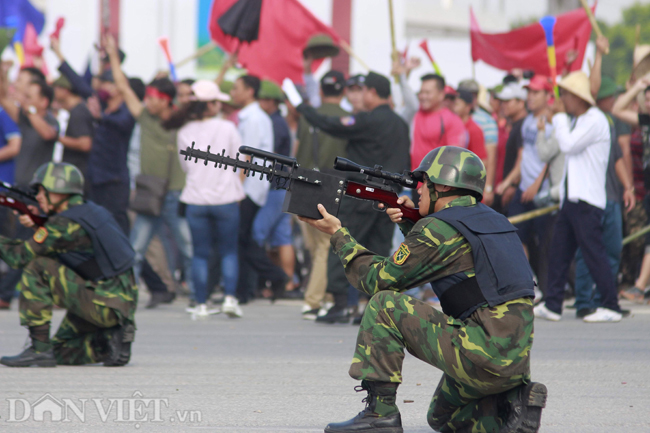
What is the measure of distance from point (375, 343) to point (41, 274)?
2910mm

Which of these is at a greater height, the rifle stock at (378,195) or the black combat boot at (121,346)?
the rifle stock at (378,195)

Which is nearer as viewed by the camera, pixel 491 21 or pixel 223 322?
pixel 223 322

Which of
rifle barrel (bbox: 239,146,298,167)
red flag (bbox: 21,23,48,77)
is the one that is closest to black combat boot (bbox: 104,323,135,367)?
rifle barrel (bbox: 239,146,298,167)

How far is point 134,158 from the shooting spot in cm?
1090

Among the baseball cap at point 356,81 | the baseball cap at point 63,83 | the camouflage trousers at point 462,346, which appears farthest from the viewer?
the baseball cap at point 63,83

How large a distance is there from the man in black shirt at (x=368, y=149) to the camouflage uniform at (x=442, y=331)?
12.8 ft

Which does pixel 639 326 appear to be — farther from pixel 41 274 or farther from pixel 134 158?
pixel 134 158

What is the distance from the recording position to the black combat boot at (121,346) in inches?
247

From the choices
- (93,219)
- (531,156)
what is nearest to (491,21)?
(531,156)

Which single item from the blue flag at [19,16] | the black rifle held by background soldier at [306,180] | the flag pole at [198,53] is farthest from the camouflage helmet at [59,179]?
the blue flag at [19,16]

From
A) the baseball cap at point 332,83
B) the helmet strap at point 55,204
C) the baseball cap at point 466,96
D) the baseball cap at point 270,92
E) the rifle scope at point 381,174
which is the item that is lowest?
the helmet strap at point 55,204

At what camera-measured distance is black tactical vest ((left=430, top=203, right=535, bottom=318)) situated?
13.7ft

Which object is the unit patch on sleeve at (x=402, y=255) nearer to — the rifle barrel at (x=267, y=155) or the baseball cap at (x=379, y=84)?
the rifle barrel at (x=267, y=155)

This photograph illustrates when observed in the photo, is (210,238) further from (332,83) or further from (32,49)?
(32,49)
